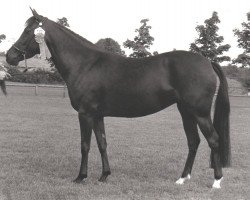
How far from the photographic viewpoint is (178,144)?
991cm

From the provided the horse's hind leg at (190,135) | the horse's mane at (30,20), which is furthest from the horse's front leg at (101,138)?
the horse's mane at (30,20)

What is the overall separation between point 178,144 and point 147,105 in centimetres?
418

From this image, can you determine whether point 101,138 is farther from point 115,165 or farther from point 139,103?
point 115,165

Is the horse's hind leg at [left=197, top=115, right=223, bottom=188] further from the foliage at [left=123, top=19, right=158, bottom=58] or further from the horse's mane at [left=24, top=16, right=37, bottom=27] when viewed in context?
the foliage at [left=123, top=19, right=158, bottom=58]

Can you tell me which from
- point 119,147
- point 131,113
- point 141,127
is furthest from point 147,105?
point 141,127

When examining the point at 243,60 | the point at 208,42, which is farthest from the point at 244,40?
the point at 208,42

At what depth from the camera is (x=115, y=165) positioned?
288 inches

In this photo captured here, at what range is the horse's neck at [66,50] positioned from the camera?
20.2 feet

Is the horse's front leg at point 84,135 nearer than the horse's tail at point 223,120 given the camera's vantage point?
Yes

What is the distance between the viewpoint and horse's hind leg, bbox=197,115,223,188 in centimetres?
576

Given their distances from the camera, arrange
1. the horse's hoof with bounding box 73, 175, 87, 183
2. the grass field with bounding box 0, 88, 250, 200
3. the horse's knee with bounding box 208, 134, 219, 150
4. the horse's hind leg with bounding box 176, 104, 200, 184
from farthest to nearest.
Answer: the horse's hind leg with bounding box 176, 104, 200, 184, the horse's hoof with bounding box 73, 175, 87, 183, the horse's knee with bounding box 208, 134, 219, 150, the grass field with bounding box 0, 88, 250, 200

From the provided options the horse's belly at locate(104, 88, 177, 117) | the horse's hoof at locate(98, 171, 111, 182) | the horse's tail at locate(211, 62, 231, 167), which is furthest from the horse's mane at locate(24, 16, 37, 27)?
the horse's tail at locate(211, 62, 231, 167)

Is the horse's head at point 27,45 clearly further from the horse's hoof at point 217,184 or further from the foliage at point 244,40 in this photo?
the foliage at point 244,40

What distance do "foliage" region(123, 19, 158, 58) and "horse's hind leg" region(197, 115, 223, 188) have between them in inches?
1511
